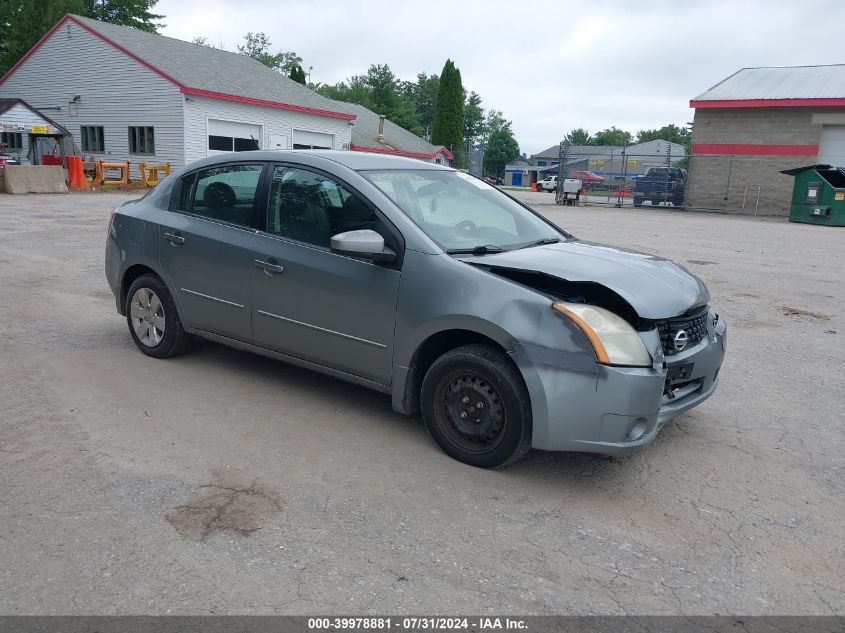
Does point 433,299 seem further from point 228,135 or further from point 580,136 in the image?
point 580,136

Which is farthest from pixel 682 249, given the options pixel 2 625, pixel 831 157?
pixel 831 157

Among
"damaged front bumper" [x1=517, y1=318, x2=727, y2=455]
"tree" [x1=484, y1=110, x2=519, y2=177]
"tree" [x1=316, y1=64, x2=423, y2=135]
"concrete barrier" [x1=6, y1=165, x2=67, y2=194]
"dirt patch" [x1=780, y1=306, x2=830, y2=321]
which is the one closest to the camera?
"damaged front bumper" [x1=517, y1=318, x2=727, y2=455]

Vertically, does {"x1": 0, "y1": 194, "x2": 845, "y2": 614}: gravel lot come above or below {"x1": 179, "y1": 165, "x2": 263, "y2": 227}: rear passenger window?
below

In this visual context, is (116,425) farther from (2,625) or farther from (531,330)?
(531,330)

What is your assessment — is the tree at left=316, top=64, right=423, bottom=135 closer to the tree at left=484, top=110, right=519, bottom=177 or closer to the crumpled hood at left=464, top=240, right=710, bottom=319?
the tree at left=484, top=110, right=519, bottom=177

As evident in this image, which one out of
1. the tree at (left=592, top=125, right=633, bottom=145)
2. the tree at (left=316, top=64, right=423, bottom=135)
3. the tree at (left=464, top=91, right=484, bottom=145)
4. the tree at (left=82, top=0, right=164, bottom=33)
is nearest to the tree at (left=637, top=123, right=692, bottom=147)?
the tree at (left=592, top=125, right=633, bottom=145)

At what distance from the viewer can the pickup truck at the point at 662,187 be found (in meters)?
30.8

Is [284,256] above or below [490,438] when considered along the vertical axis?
above

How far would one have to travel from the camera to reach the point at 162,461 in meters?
3.85

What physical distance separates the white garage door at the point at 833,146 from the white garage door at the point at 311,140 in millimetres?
21297

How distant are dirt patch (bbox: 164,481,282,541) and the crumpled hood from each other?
1.67 metres

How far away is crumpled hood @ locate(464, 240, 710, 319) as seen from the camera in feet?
12.2

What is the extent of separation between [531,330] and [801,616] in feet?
5.38

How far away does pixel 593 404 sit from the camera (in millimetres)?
3512
